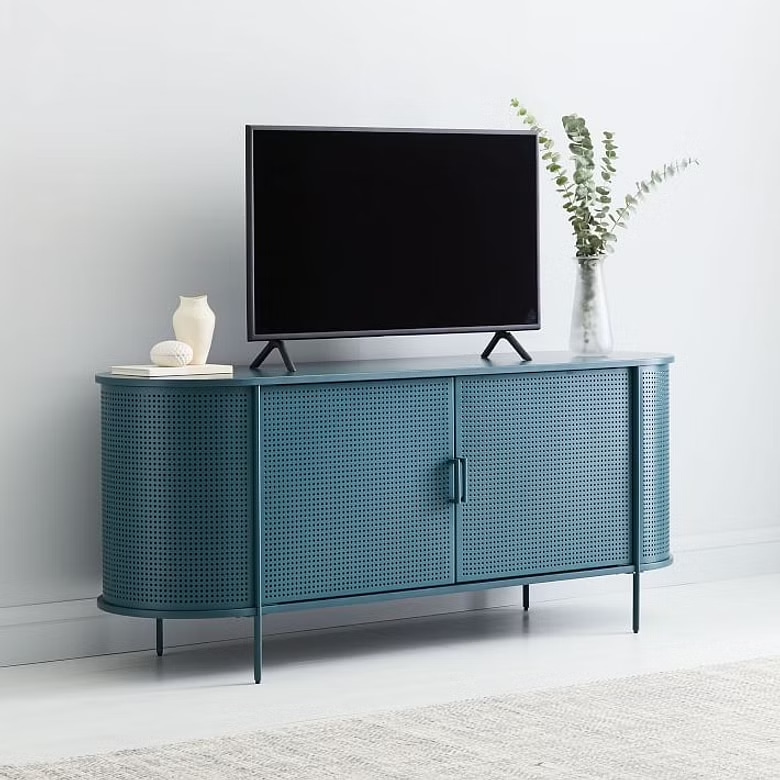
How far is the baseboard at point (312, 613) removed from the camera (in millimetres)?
4242

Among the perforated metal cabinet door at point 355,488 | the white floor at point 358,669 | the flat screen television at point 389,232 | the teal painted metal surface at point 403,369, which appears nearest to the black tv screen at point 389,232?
the flat screen television at point 389,232

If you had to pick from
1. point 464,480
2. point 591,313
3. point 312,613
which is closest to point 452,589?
point 464,480

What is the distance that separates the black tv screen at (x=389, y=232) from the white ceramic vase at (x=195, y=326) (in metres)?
0.13

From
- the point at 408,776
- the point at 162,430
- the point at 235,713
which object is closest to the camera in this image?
the point at 408,776

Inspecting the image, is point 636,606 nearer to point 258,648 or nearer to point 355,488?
point 355,488

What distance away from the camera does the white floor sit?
3.61m

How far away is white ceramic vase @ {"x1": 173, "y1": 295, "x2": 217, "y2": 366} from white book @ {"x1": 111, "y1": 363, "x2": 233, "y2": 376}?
0.06 m

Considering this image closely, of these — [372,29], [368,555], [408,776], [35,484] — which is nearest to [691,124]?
[372,29]

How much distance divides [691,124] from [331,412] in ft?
6.35

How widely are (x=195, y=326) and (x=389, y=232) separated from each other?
0.60 meters

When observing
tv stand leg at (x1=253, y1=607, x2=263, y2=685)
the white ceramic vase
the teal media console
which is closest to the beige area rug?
tv stand leg at (x1=253, y1=607, x2=263, y2=685)

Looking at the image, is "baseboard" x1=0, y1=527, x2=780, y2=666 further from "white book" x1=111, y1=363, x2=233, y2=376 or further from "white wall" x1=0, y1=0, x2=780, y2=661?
"white book" x1=111, y1=363, x2=233, y2=376

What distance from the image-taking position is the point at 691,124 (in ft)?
17.4

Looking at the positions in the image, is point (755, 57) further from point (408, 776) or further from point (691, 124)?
point (408, 776)
